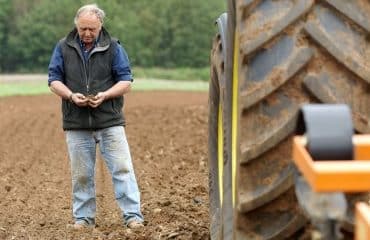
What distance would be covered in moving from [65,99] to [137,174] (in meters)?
3.57

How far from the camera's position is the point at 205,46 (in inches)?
2918

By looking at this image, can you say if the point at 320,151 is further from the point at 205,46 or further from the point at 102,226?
the point at 205,46

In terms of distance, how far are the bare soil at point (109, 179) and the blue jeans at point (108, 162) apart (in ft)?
0.52

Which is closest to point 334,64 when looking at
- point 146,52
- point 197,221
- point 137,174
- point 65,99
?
point 197,221

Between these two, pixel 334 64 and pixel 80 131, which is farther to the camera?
pixel 80 131

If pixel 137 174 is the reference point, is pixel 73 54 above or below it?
above

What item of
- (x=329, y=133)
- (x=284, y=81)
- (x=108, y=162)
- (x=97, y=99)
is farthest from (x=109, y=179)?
(x=329, y=133)

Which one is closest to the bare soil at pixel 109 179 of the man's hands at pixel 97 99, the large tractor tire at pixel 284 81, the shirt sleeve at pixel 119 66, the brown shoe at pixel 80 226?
the brown shoe at pixel 80 226

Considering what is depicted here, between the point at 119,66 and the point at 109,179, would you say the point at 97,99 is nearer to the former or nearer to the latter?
the point at 119,66

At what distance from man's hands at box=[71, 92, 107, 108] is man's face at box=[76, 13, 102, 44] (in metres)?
0.45

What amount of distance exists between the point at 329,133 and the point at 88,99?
4729mm

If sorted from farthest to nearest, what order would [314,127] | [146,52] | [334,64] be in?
[146,52] < [334,64] < [314,127]

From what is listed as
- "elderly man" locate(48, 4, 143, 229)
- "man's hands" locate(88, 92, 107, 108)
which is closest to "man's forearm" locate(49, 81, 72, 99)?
"elderly man" locate(48, 4, 143, 229)

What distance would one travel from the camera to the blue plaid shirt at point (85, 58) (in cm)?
703
